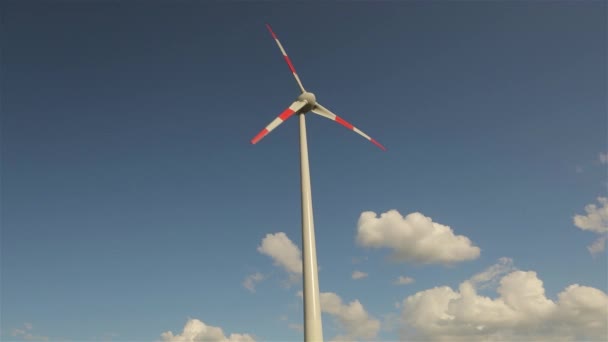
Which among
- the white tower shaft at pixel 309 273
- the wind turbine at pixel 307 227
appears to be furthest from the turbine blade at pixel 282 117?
the white tower shaft at pixel 309 273

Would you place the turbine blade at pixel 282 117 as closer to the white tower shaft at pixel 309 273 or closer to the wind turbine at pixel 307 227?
the wind turbine at pixel 307 227

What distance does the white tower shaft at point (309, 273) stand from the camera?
35906 mm

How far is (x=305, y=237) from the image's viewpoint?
3975 centimetres

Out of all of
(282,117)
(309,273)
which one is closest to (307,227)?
(309,273)

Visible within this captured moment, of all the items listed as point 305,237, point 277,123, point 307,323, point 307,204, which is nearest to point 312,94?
point 277,123

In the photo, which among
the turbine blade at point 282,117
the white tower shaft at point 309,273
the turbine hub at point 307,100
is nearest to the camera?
the white tower shaft at point 309,273

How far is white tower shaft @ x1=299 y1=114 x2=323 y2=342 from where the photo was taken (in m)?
35.9

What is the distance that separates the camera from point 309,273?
38094 mm

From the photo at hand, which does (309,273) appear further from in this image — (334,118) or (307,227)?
(334,118)

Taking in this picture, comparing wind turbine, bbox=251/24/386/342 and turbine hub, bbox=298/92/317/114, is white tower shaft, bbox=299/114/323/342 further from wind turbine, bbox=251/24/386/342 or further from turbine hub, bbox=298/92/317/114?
turbine hub, bbox=298/92/317/114

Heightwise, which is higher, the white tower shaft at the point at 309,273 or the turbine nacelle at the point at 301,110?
the turbine nacelle at the point at 301,110

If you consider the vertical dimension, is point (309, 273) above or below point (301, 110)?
below

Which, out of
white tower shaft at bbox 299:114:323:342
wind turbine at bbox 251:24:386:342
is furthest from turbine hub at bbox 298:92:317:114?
white tower shaft at bbox 299:114:323:342

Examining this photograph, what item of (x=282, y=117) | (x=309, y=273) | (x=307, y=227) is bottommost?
(x=309, y=273)
